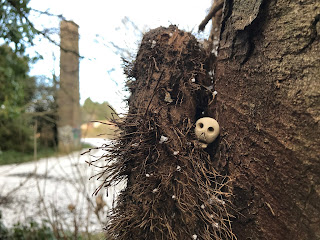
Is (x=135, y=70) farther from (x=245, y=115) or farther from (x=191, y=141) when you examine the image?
(x=245, y=115)

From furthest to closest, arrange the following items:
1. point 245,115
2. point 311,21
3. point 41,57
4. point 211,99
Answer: point 41,57 → point 211,99 → point 245,115 → point 311,21

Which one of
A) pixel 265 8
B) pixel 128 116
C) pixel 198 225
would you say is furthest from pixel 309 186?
pixel 128 116

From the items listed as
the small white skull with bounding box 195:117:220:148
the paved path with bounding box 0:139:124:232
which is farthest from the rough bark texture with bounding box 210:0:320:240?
the paved path with bounding box 0:139:124:232

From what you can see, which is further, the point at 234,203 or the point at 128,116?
the point at 128,116

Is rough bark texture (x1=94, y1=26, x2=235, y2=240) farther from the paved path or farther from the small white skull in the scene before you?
the paved path

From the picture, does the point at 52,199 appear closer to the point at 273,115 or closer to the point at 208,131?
the point at 208,131

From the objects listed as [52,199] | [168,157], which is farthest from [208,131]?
[52,199]

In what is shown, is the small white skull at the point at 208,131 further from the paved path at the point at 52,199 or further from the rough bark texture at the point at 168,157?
the paved path at the point at 52,199

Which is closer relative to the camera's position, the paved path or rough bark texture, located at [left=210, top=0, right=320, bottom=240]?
rough bark texture, located at [left=210, top=0, right=320, bottom=240]
